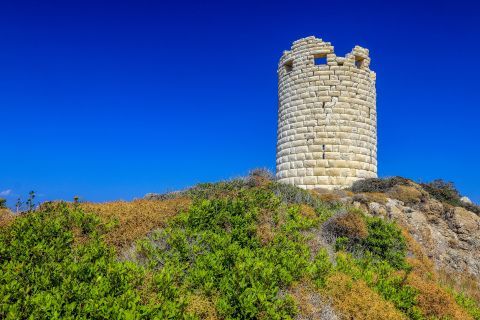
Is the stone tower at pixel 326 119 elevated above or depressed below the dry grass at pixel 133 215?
above

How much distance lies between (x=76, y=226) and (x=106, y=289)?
3.18 m

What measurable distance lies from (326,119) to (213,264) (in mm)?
13544

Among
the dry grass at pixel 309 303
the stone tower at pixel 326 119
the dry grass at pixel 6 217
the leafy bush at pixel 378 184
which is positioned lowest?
the dry grass at pixel 309 303

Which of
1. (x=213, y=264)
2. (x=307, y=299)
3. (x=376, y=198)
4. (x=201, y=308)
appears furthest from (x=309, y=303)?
(x=376, y=198)

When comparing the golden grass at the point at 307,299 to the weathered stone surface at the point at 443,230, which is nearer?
the golden grass at the point at 307,299

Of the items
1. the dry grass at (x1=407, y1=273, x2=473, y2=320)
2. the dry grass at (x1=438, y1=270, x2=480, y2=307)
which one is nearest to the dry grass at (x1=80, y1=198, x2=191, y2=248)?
the dry grass at (x1=407, y1=273, x2=473, y2=320)

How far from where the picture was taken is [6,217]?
28.5 feet

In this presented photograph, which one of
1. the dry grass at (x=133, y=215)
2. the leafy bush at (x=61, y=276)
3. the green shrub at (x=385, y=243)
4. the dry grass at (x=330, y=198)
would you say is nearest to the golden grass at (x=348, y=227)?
the green shrub at (x=385, y=243)

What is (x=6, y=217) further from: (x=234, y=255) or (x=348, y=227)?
(x=348, y=227)

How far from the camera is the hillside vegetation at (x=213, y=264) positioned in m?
4.92

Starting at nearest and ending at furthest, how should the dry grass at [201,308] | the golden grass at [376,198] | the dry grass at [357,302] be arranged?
the dry grass at [201,308]
the dry grass at [357,302]
the golden grass at [376,198]

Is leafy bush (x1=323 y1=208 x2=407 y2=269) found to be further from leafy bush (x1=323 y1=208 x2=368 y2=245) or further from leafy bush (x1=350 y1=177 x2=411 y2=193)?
leafy bush (x1=350 y1=177 x2=411 y2=193)

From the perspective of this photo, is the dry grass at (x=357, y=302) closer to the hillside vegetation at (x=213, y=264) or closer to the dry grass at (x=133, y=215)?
the hillside vegetation at (x=213, y=264)

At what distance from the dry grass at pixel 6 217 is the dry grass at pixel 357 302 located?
650 cm
